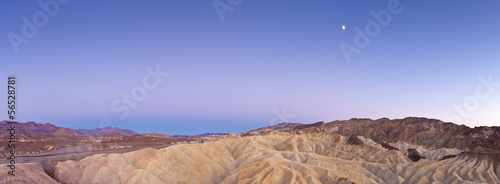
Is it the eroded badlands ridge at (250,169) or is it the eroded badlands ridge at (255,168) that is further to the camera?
the eroded badlands ridge at (250,169)

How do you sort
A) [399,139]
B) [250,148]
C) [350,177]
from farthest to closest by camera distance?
[399,139] < [250,148] < [350,177]

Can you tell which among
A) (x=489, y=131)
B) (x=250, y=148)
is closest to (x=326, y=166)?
(x=250, y=148)

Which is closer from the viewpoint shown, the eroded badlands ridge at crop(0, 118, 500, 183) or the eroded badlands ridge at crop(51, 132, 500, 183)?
the eroded badlands ridge at crop(0, 118, 500, 183)

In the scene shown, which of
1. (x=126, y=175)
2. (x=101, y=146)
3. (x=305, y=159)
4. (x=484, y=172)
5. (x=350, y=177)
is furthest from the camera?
(x=101, y=146)

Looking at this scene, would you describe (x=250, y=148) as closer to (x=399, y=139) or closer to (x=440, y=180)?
(x=440, y=180)

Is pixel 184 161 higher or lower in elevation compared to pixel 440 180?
higher

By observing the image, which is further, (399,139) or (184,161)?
(399,139)

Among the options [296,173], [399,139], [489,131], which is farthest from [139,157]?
[489,131]

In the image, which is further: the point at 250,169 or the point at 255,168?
the point at 255,168

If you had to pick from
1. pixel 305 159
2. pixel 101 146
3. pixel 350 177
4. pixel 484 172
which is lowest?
pixel 484 172
